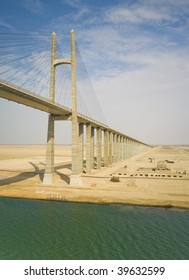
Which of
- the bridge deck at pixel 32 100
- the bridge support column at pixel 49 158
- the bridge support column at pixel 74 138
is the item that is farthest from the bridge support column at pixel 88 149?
the bridge support column at pixel 49 158

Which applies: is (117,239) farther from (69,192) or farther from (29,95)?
(29,95)

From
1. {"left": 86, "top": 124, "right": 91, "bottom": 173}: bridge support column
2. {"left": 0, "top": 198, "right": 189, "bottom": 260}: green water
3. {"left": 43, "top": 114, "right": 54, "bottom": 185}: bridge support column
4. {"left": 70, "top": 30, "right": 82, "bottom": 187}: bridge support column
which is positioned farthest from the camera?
{"left": 86, "top": 124, "right": 91, "bottom": 173}: bridge support column

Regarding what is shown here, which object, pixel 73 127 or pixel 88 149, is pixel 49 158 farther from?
pixel 88 149

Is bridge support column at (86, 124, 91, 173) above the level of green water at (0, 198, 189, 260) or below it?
above

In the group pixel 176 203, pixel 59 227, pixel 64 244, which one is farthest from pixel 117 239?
pixel 176 203

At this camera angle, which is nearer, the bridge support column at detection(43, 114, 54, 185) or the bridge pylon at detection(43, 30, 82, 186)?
the bridge pylon at detection(43, 30, 82, 186)

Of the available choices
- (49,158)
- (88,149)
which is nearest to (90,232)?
(49,158)

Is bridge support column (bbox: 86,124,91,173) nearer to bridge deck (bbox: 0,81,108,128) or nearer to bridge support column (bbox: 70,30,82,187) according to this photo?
bridge deck (bbox: 0,81,108,128)

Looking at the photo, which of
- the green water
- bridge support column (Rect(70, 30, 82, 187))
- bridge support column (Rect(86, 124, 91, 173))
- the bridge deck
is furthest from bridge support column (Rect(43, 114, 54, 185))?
bridge support column (Rect(86, 124, 91, 173))

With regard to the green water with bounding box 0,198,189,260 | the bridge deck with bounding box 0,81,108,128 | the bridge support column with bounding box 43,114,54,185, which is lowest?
the green water with bounding box 0,198,189,260
